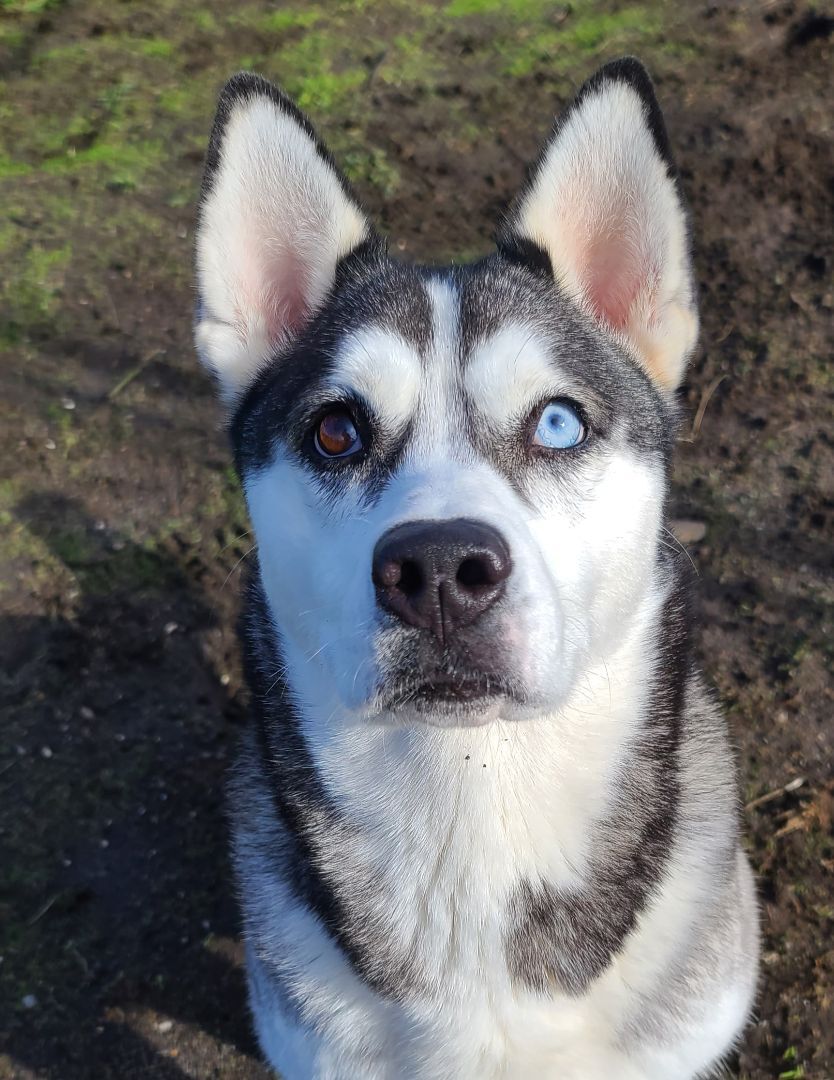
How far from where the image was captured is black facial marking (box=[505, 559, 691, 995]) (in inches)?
83.5

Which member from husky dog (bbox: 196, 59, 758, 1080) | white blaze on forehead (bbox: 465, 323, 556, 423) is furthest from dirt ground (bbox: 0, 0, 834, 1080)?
white blaze on forehead (bbox: 465, 323, 556, 423)

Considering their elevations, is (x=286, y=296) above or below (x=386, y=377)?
below

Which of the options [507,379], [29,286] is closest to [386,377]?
[507,379]

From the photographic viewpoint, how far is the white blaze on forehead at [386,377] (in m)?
2.03

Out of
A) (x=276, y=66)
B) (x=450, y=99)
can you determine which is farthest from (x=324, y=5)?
(x=450, y=99)

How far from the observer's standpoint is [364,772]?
7.11ft

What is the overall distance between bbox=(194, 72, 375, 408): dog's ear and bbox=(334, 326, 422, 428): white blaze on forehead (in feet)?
1.50

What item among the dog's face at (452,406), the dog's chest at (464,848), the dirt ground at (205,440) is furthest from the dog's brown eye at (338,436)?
the dirt ground at (205,440)

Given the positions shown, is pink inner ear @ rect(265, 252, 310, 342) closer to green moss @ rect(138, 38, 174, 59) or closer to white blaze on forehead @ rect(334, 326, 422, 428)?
white blaze on forehead @ rect(334, 326, 422, 428)

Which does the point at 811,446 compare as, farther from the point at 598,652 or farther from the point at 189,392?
the point at 189,392

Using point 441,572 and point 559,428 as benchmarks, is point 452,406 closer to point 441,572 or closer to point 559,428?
point 559,428

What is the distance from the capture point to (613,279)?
237cm

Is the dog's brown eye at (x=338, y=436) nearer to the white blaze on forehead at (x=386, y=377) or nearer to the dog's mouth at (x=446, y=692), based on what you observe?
the white blaze on forehead at (x=386, y=377)

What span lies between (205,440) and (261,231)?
2.50 metres
